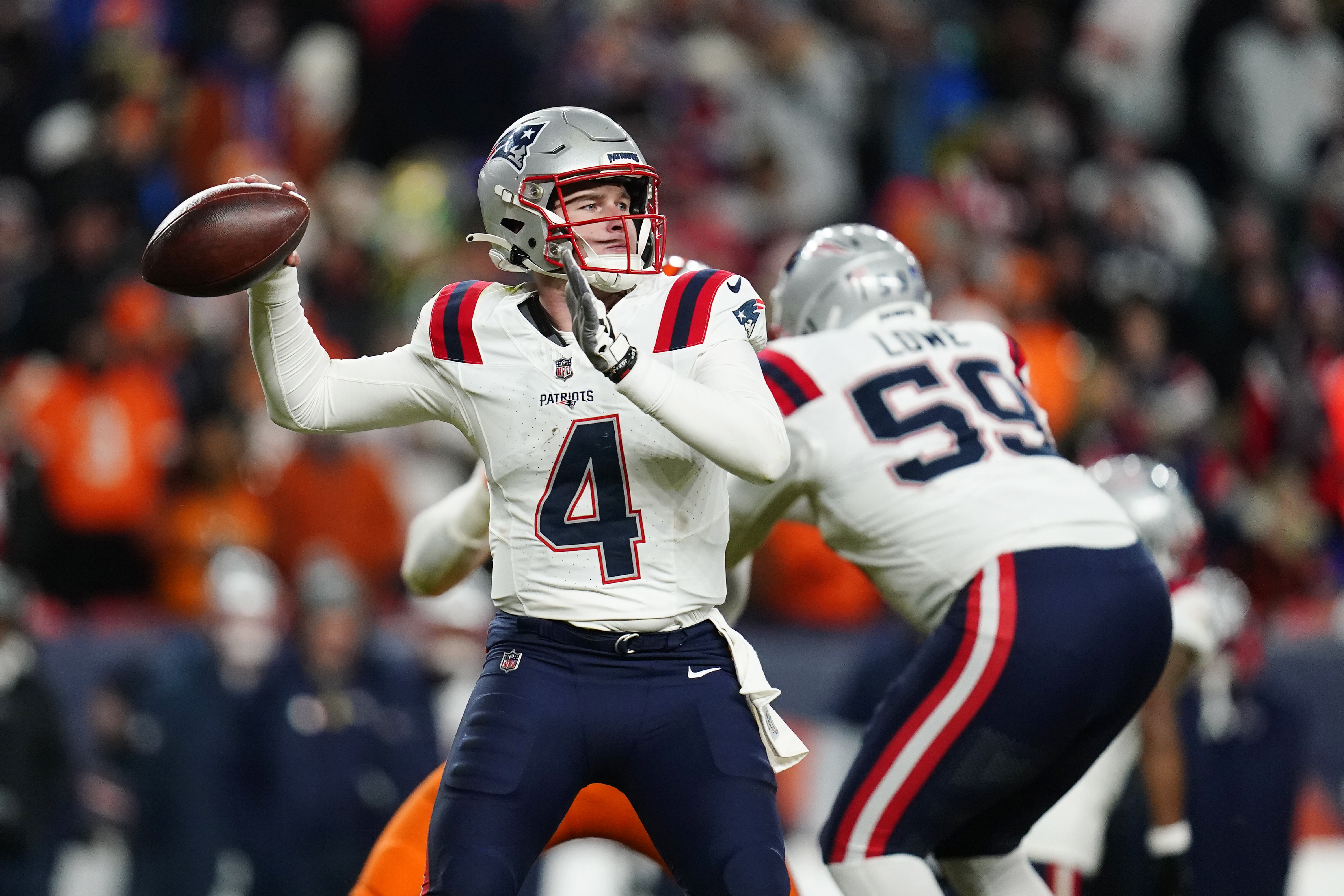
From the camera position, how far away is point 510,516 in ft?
12.6

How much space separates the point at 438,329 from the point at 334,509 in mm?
5071

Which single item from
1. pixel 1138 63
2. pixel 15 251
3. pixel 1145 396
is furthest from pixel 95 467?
pixel 1138 63

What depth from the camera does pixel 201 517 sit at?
347 inches

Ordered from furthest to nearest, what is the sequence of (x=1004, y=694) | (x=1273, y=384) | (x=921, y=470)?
1. (x=1273, y=384)
2. (x=921, y=470)
3. (x=1004, y=694)

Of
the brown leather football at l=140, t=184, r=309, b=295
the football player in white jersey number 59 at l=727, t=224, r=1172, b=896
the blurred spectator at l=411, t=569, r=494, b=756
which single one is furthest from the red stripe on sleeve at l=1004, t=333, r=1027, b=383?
the blurred spectator at l=411, t=569, r=494, b=756

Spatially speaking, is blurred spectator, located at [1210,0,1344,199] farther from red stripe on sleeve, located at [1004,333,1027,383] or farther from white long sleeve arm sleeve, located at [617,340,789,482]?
white long sleeve arm sleeve, located at [617,340,789,482]

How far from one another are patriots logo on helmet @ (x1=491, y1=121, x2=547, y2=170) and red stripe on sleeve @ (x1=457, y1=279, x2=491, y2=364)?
10.1 inches

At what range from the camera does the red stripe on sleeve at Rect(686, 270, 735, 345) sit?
3758 mm

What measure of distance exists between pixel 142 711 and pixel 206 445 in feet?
4.45

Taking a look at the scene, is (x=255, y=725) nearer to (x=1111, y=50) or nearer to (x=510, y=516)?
(x=510, y=516)

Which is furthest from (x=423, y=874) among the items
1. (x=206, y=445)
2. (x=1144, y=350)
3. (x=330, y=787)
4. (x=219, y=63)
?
(x=219, y=63)

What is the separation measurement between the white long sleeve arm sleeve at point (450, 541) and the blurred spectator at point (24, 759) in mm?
3616

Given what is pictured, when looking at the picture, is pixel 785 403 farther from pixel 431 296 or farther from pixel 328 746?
pixel 431 296

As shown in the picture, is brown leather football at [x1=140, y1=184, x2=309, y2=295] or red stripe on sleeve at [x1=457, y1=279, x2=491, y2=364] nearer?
brown leather football at [x1=140, y1=184, x2=309, y2=295]
